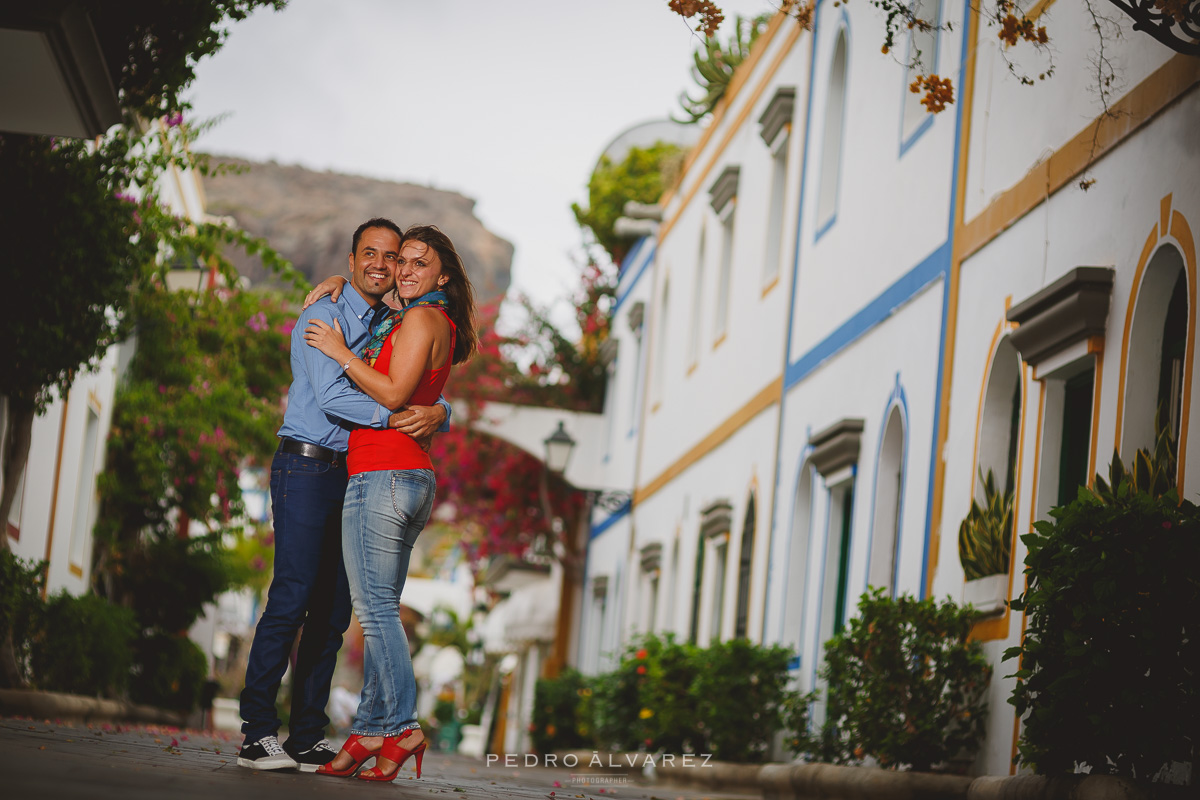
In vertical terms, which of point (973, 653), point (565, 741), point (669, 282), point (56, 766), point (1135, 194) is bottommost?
point (565, 741)

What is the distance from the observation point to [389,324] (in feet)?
18.6

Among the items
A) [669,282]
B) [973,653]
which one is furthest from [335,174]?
[973,653]

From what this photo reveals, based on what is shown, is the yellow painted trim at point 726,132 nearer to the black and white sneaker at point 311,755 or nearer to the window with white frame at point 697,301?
the window with white frame at point 697,301

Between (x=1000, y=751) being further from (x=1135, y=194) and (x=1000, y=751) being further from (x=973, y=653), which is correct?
(x=1135, y=194)

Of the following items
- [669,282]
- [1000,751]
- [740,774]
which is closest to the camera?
[1000,751]

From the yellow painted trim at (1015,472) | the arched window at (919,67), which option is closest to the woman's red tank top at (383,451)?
the yellow painted trim at (1015,472)

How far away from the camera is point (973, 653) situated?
26.2ft

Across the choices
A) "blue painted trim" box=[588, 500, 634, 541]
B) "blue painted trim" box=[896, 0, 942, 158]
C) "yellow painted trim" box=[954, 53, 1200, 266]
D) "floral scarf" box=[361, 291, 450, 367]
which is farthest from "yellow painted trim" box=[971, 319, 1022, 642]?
"blue painted trim" box=[588, 500, 634, 541]

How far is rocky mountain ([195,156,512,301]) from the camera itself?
7260 centimetres

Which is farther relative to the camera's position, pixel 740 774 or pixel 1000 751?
pixel 740 774

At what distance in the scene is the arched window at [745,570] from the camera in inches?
576

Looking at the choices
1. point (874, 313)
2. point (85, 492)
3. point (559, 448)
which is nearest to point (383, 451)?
point (874, 313)

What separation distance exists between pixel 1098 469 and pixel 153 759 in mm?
4186

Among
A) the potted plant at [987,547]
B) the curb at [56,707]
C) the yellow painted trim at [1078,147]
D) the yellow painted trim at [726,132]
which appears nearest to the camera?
the yellow painted trim at [1078,147]
